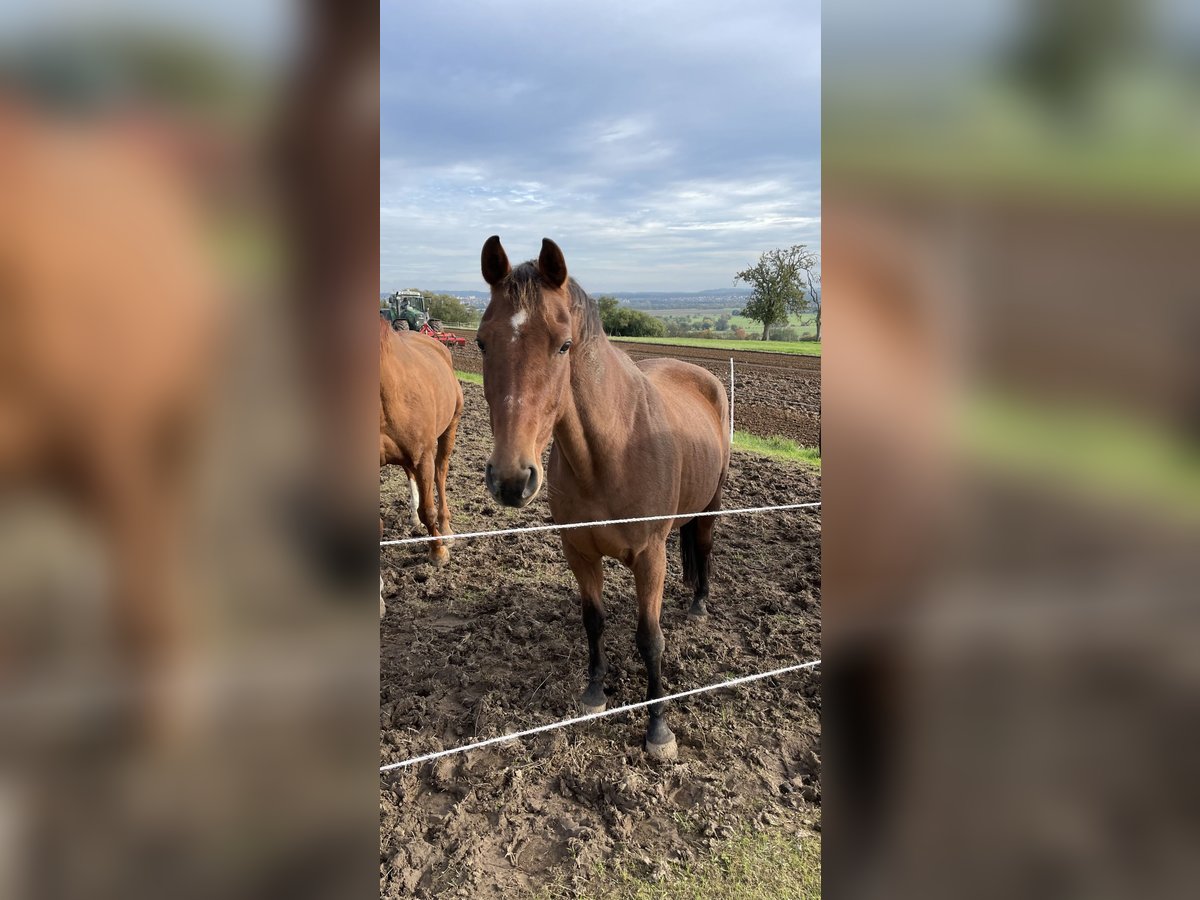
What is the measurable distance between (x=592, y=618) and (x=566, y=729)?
0.52 m

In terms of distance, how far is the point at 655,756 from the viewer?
276 cm

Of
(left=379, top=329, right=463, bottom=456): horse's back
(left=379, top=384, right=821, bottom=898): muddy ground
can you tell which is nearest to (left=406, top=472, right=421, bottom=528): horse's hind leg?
(left=379, top=329, right=463, bottom=456): horse's back

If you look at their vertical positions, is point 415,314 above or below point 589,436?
above

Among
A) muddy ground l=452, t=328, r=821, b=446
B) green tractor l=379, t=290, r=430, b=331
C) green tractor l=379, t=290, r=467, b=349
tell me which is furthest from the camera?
green tractor l=379, t=290, r=467, b=349

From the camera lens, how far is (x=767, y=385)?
15672mm

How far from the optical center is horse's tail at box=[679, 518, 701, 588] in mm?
4043
